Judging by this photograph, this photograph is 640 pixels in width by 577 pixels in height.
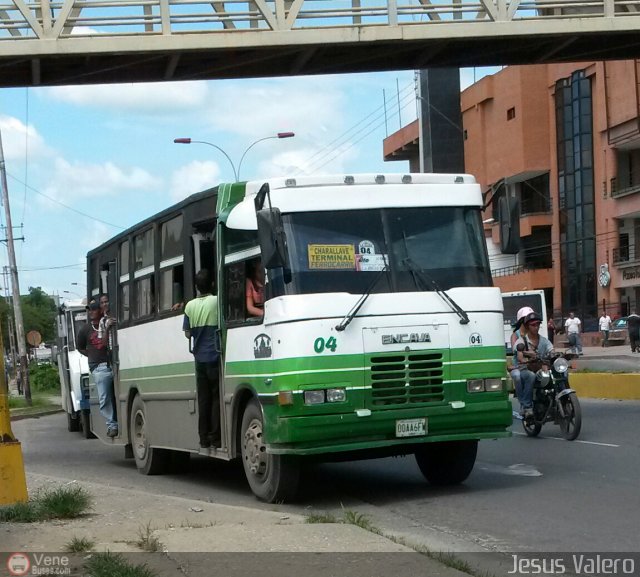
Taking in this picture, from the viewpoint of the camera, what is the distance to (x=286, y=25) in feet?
68.9

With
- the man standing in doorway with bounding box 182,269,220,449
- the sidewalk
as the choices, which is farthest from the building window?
the sidewalk

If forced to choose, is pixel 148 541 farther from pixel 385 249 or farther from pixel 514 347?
pixel 514 347

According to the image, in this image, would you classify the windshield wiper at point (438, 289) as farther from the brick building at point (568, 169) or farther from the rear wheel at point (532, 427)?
the brick building at point (568, 169)

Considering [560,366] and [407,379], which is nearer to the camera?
[407,379]

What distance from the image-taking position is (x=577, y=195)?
63781 millimetres

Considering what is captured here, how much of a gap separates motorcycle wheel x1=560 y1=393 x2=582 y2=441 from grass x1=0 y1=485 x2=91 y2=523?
6.98 m

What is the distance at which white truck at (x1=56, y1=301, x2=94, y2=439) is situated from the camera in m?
21.0

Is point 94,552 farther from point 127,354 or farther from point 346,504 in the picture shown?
point 127,354

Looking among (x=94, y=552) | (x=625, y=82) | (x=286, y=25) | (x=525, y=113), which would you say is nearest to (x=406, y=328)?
(x=94, y=552)

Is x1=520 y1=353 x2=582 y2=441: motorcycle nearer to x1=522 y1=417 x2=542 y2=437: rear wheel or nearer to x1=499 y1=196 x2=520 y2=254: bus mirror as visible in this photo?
x1=522 y1=417 x2=542 y2=437: rear wheel

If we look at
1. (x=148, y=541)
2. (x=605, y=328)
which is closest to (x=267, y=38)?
(x=148, y=541)

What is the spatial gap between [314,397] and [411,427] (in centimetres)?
92

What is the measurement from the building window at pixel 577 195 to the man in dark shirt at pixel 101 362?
47.9 meters

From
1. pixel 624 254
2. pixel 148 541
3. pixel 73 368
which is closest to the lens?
pixel 148 541
